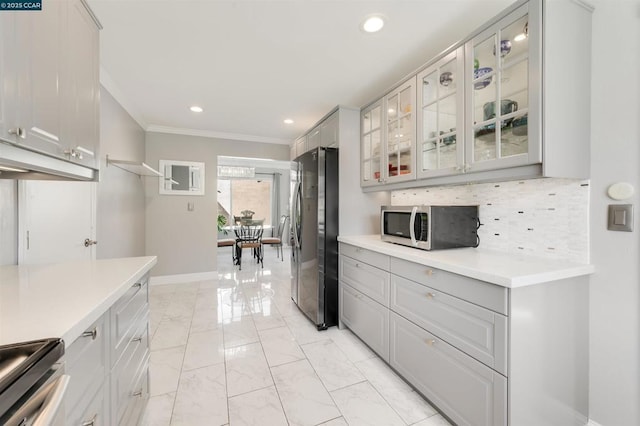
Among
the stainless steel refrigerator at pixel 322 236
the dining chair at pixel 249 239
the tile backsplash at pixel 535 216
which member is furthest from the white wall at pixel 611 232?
the dining chair at pixel 249 239

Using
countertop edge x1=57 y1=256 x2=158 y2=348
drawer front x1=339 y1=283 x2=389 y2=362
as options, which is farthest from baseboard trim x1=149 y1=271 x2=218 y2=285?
countertop edge x1=57 y1=256 x2=158 y2=348

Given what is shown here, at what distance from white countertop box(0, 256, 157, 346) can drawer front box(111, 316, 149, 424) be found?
0.34 m

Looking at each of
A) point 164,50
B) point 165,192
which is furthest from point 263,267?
point 164,50

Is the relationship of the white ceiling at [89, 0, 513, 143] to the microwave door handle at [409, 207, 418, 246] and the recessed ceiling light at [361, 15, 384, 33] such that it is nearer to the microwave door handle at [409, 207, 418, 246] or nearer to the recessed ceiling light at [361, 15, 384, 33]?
the recessed ceiling light at [361, 15, 384, 33]

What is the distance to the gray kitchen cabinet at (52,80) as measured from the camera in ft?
2.95

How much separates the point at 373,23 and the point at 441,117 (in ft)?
2.54

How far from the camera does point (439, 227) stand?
1797 mm

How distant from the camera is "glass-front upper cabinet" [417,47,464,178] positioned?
1684 millimetres

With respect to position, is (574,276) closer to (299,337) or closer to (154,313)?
(299,337)

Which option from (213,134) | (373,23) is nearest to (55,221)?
(373,23)

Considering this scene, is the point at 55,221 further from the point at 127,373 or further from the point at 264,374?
the point at 264,374

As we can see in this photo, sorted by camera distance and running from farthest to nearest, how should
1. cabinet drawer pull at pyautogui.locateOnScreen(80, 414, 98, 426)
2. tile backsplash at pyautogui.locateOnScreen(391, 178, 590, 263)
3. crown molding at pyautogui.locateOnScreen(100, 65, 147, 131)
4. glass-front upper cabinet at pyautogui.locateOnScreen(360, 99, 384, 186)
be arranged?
glass-front upper cabinet at pyautogui.locateOnScreen(360, 99, 384, 186), crown molding at pyautogui.locateOnScreen(100, 65, 147, 131), tile backsplash at pyautogui.locateOnScreen(391, 178, 590, 263), cabinet drawer pull at pyautogui.locateOnScreen(80, 414, 98, 426)

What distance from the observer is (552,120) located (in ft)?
4.22

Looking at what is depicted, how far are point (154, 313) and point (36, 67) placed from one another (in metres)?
2.70
